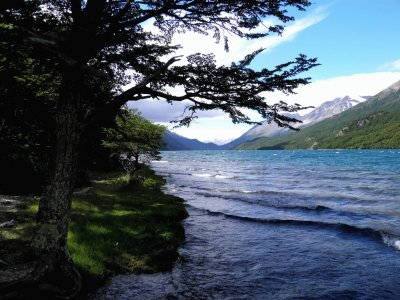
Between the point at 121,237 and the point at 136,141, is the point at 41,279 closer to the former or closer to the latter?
the point at 121,237

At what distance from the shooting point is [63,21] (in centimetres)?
929

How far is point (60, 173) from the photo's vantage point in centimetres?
786

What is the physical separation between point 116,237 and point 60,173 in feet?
21.2

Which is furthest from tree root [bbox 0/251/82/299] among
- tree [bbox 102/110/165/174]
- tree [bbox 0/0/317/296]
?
tree [bbox 102/110/165/174]

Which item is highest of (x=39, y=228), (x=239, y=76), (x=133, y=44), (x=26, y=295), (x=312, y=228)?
(x=133, y=44)

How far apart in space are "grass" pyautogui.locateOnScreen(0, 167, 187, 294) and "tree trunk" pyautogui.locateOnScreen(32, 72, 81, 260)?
2276 mm

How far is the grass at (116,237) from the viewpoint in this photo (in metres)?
10.9

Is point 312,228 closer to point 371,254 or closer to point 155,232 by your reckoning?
point 371,254

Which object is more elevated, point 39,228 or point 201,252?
point 39,228

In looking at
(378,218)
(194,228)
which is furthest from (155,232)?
(378,218)

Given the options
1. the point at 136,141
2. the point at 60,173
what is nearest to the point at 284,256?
the point at 60,173

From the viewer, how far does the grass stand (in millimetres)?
10867

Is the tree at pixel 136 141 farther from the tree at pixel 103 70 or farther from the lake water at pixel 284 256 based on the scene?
the tree at pixel 103 70

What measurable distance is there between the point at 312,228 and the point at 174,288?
43.1ft
